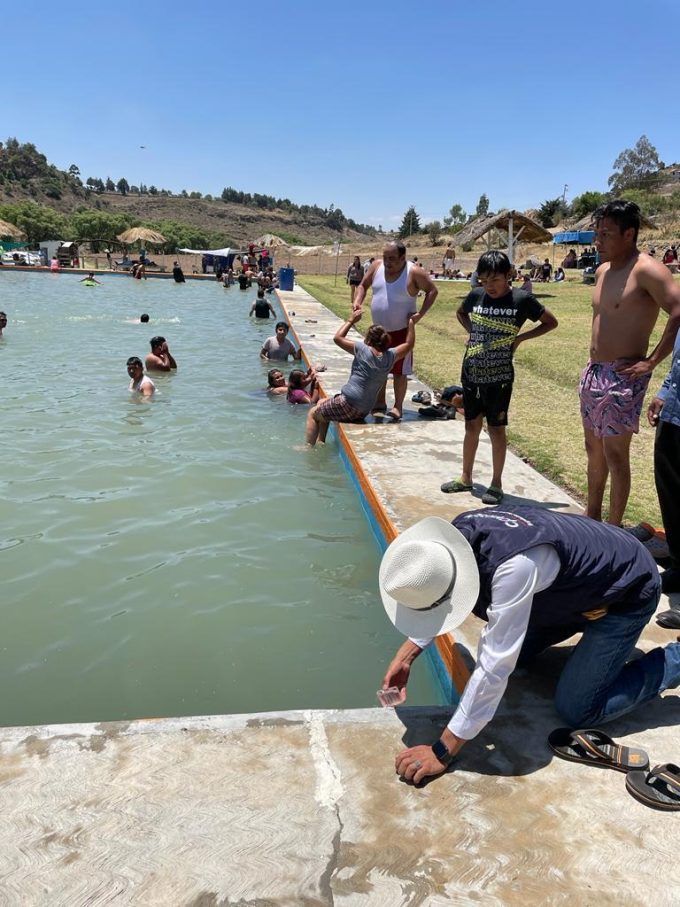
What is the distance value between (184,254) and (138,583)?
6301 cm

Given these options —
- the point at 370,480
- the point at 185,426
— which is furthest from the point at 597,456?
the point at 185,426

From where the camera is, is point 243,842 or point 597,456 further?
point 597,456

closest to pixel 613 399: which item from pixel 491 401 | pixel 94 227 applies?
pixel 491 401

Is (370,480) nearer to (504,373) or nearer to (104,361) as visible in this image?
(504,373)

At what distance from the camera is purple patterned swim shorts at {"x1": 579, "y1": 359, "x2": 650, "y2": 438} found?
4.02 m

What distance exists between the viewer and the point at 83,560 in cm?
486

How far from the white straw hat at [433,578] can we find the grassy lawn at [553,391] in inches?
112

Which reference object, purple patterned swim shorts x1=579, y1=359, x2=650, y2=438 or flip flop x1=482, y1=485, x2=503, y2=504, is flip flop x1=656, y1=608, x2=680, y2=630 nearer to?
purple patterned swim shorts x1=579, y1=359, x2=650, y2=438

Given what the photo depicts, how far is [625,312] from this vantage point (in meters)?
3.97

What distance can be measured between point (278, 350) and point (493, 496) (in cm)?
838

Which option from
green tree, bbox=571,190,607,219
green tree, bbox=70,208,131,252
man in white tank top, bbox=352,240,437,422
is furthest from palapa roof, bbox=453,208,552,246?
green tree, bbox=70,208,131,252

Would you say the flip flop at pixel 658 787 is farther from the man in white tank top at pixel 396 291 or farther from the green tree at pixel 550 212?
the green tree at pixel 550 212

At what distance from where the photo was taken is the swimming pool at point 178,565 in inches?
142

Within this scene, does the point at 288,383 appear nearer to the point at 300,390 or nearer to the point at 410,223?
the point at 300,390
